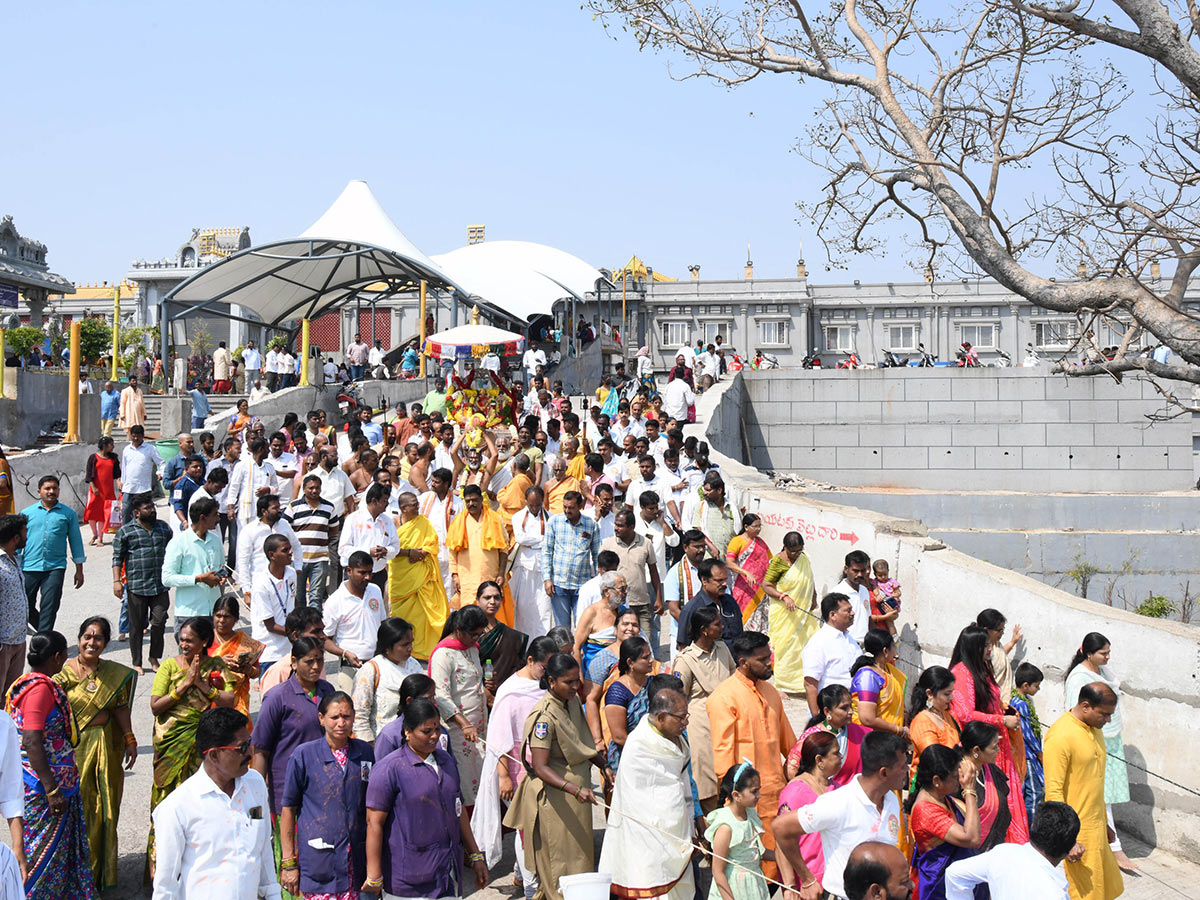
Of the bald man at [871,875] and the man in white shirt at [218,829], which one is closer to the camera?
the bald man at [871,875]

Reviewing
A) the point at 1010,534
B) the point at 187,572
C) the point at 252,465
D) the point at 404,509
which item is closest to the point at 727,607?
the point at 404,509

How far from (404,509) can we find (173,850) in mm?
4816

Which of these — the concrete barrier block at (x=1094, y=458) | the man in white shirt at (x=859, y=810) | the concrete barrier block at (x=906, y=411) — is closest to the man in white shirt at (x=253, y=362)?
the concrete barrier block at (x=906, y=411)

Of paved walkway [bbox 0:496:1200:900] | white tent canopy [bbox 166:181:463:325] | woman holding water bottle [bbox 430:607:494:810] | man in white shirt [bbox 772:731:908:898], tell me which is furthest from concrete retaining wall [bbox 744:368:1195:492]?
man in white shirt [bbox 772:731:908:898]

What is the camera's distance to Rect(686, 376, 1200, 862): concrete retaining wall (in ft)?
22.9

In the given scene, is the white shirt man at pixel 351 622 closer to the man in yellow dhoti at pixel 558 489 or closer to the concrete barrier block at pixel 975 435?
the man in yellow dhoti at pixel 558 489

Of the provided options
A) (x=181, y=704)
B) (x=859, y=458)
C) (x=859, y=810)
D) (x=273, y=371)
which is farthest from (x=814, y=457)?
(x=859, y=810)

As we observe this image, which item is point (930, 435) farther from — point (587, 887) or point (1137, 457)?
point (587, 887)

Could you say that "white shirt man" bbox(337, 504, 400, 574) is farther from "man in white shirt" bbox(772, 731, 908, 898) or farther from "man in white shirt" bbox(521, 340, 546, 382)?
"man in white shirt" bbox(521, 340, 546, 382)

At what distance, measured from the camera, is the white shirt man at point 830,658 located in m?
Answer: 7.17

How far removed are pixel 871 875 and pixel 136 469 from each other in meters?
11.5

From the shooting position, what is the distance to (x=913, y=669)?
30.9 ft

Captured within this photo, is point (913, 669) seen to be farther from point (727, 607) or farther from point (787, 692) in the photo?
point (727, 607)

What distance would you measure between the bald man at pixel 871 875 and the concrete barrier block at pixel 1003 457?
24.0m
